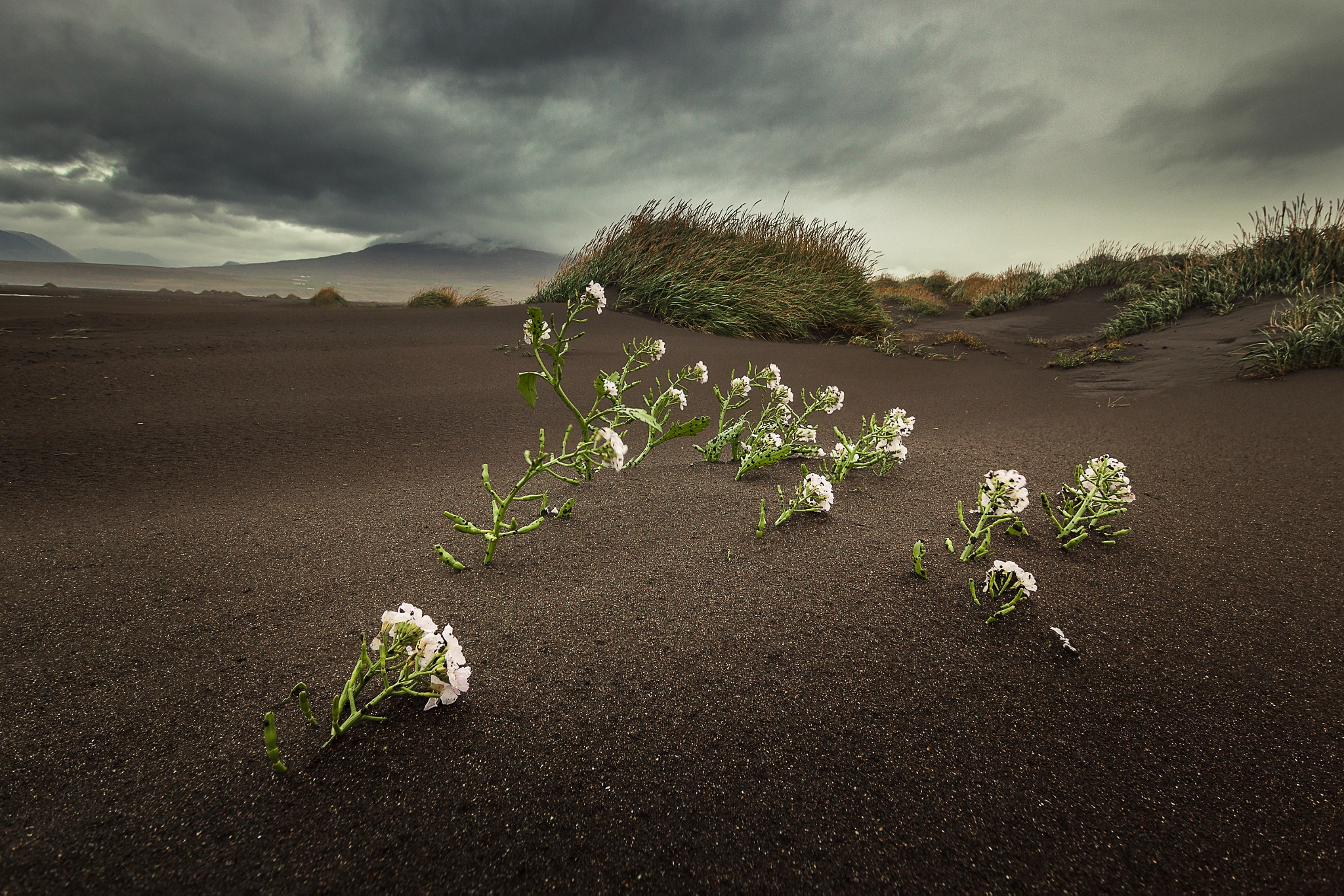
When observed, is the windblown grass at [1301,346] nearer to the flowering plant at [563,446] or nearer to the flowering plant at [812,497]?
the flowering plant at [812,497]

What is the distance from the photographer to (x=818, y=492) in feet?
4.76

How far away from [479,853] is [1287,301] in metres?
6.73

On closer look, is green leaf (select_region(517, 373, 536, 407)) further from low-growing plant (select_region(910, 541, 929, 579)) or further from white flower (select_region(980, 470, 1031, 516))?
white flower (select_region(980, 470, 1031, 516))

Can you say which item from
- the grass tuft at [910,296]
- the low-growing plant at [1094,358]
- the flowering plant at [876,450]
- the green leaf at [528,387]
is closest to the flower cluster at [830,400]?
the flowering plant at [876,450]

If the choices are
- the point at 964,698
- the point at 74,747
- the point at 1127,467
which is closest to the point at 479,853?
the point at 74,747

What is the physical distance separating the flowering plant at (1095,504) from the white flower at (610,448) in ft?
3.87

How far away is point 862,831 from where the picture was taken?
0.69m

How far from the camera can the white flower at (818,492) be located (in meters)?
1.45

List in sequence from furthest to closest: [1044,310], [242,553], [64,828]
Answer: [1044,310]
[242,553]
[64,828]

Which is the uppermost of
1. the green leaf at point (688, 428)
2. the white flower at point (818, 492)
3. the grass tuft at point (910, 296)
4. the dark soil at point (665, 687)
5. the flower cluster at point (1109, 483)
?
the grass tuft at point (910, 296)

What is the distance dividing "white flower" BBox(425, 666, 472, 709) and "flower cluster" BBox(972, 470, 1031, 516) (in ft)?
4.05

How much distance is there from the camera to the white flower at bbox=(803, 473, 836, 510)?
1.45 m

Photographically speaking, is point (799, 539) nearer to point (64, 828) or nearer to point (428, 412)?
point (64, 828)

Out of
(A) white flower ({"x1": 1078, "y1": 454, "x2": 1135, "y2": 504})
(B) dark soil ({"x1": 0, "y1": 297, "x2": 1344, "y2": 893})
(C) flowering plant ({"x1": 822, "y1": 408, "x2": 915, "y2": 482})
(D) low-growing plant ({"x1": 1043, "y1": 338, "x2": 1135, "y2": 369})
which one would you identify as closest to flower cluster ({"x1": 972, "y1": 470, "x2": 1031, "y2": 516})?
(B) dark soil ({"x1": 0, "y1": 297, "x2": 1344, "y2": 893})
